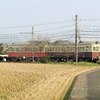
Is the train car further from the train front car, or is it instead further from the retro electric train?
the train front car

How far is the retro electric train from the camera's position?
63.5 m

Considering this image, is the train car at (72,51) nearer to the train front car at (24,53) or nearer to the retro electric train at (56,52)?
the retro electric train at (56,52)

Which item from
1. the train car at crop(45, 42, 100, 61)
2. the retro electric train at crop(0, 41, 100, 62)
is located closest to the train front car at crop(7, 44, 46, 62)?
the retro electric train at crop(0, 41, 100, 62)

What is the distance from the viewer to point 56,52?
65.9 meters

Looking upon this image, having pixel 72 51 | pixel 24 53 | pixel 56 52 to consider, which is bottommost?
pixel 24 53

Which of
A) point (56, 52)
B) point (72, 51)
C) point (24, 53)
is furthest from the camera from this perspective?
point (24, 53)

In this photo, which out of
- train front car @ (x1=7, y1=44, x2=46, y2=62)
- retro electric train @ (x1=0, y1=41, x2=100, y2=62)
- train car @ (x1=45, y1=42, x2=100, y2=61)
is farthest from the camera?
train front car @ (x1=7, y1=44, x2=46, y2=62)

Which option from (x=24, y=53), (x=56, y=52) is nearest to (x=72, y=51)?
(x=56, y=52)

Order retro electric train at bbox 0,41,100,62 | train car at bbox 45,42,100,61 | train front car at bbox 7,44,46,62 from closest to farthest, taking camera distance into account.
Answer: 1. train car at bbox 45,42,100,61
2. retro electric train at bbox 0,41,100,62
3. train front car at bbox 7,44,46,62

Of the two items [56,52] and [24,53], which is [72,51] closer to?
[56,52]

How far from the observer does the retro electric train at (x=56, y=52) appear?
63500 mm

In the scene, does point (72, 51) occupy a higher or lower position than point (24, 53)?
higher

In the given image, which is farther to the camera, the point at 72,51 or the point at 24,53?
the point at 24,53

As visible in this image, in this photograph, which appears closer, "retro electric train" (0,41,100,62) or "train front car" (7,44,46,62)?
"retro electric train" (0,41,100,62)
